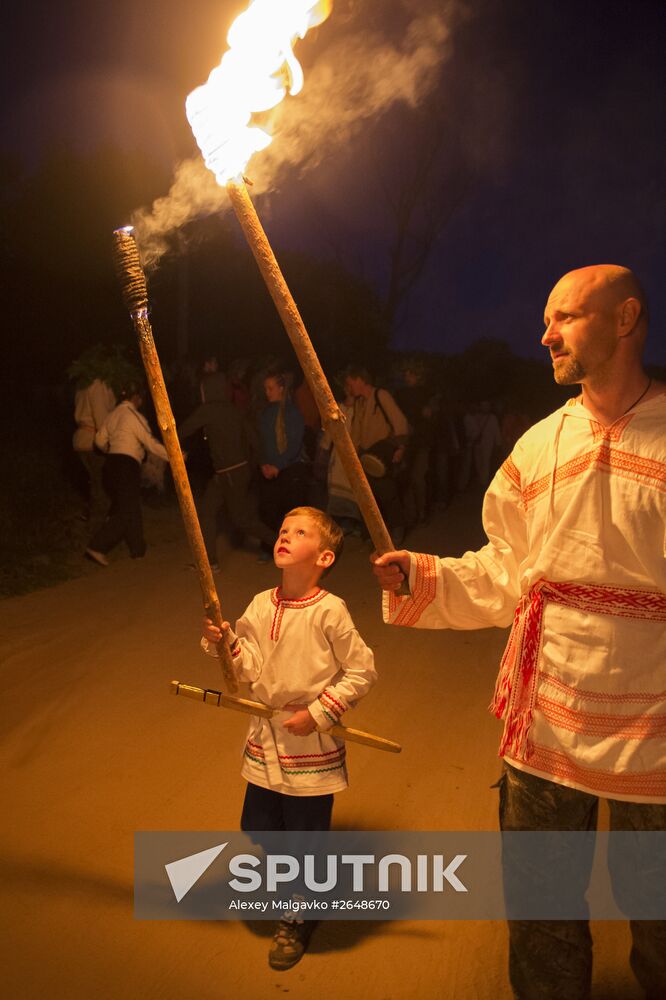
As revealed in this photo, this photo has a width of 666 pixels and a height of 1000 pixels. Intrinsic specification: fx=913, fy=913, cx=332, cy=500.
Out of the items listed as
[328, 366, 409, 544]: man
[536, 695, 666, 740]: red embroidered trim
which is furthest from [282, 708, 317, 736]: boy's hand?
[328, 366, 409, 544]: man

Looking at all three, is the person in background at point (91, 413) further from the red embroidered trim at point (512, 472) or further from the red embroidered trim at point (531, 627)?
the red embroidered trim at point (531, 627)

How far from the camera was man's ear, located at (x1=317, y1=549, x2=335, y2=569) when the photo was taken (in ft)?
12.1

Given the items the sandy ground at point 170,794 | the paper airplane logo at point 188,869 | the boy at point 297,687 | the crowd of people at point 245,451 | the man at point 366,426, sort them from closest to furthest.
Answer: the sandy ground at point 170,794
the boy at point 297,687
the paper airplane logo at point 188,869
the crowd of people at point 245,451
the man at point 366,426

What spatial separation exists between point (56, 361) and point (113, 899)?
13.8m

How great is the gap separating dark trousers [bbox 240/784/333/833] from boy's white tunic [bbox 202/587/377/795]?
0.11 meters

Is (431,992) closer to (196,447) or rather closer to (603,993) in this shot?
(603,993)

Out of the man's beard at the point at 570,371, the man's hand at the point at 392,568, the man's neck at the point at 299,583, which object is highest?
the man's beard at the point at 570,371

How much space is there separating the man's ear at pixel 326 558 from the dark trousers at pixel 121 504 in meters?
6.32

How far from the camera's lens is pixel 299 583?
367cm

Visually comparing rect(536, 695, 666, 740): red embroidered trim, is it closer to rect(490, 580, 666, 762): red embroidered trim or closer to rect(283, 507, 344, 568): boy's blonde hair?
rect(490, 580, 666, 762): red embroidered trim

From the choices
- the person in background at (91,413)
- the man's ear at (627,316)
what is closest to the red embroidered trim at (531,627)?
the man's ear at (627,316)

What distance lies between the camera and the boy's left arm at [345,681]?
3.40m

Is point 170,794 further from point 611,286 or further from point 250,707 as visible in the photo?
point 611,286

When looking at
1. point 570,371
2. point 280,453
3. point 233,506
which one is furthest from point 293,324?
point 280,453
